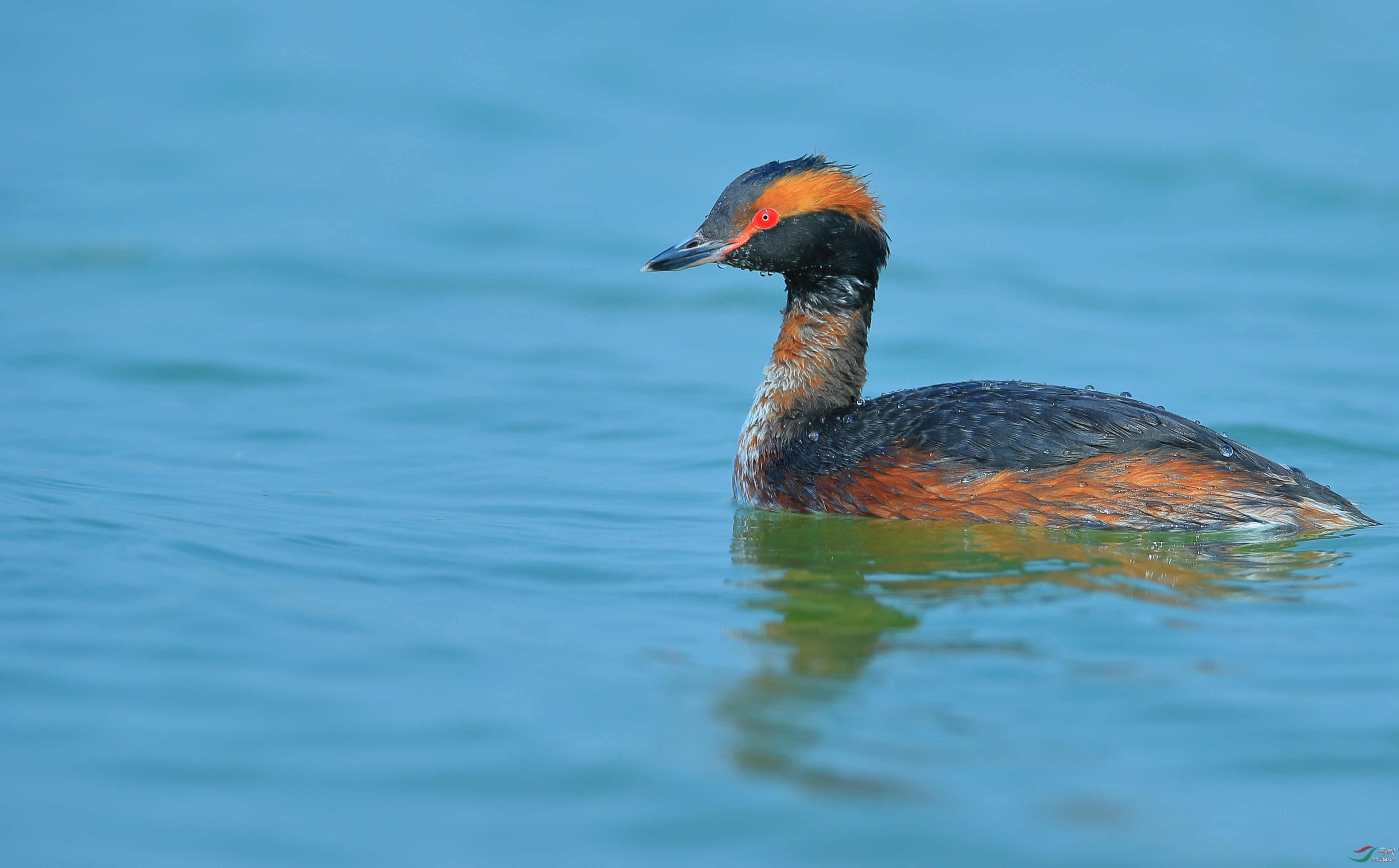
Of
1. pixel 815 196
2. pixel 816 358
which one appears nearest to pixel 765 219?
pixel 815 196

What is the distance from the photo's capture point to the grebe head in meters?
8.12

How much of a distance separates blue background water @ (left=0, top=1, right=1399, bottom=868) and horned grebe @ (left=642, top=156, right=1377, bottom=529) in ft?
0.71

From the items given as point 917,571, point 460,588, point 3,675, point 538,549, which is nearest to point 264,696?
point 3,675

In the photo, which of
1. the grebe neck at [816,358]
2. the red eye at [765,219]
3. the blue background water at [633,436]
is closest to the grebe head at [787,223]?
the red eye at [765,219]

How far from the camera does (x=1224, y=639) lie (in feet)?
18.7

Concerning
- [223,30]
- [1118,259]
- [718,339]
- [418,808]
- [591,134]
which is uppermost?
[223,30]

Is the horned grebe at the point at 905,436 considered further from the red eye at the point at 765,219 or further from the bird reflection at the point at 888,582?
the bird reflection at the point at 888,582

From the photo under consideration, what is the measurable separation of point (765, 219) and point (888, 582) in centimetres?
236

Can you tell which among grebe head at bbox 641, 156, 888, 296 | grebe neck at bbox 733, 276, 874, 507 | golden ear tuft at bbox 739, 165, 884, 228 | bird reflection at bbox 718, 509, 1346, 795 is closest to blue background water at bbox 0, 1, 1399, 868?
bird reflection at bbox 718, 509, 1346, 795

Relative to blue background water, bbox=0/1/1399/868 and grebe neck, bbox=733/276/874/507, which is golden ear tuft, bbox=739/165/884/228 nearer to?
grebe neck, bbox=733/276/874/507

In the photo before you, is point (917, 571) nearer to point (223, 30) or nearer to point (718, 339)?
point (718, 339)

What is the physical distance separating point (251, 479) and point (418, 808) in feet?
14.4

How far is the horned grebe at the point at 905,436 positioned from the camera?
720 centimetres

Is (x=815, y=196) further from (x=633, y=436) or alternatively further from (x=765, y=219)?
(x=633, y=436)
